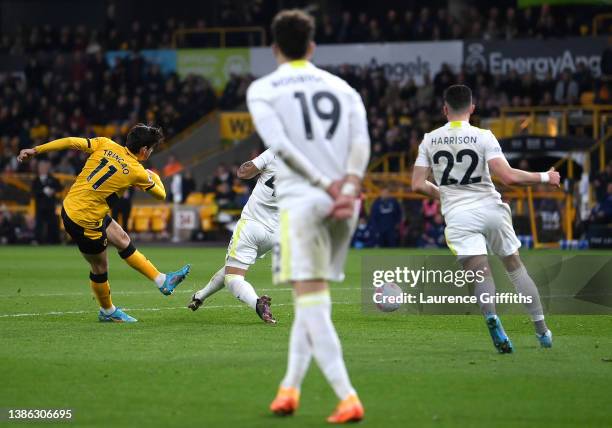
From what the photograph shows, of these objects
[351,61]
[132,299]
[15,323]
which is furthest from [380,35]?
[15,323]

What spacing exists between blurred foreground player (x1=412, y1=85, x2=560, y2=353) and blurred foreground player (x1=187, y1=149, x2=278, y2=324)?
8.96 feet

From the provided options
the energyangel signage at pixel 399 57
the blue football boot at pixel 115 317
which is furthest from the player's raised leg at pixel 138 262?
the energyangel signage at pixel 399 57

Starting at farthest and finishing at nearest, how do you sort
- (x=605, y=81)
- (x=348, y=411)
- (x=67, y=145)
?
(x=605, y=81)
(x=67, y=145)
(x=348, y=411)

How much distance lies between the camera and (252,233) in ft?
42.2

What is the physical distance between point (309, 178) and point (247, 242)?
19.5 ft

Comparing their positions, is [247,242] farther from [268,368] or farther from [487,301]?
[268,368]

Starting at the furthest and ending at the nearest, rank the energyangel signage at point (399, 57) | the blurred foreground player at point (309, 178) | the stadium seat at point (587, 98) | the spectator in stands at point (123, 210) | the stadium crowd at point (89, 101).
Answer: the stadium crowd at point (89, 101) < the energyangel signage at point (399, 57) < the stadium seat at point (587, 98) < the spectator in stands at point (123, 210) < the blurred foreground player at point (309, 178)

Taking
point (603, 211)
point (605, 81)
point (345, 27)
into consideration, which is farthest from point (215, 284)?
point (345, 27)

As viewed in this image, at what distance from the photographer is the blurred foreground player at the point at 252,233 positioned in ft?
41.3

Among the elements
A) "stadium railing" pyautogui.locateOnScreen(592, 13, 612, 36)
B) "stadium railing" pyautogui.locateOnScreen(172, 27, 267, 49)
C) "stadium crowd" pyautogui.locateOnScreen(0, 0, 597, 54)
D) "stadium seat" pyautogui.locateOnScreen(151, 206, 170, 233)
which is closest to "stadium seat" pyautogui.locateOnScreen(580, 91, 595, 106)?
"stadium railing" pyautogui.locateOnScreen(592, 13, 612, 36)

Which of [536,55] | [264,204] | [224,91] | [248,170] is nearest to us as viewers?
[248,170]

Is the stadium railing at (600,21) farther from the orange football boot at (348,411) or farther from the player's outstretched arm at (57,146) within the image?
the orange football boot at (348,411)

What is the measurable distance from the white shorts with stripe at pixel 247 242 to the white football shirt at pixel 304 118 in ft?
18.7

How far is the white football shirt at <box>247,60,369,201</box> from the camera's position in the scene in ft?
23.3
